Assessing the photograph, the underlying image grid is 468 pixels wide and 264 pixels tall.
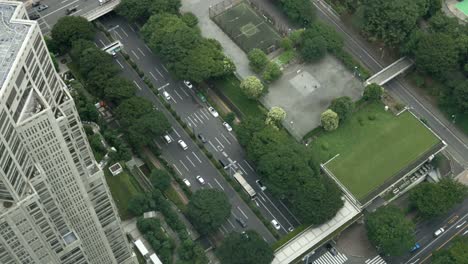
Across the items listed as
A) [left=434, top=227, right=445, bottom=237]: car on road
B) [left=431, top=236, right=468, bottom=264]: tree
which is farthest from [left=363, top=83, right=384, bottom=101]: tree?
[left=431, top=236, right=468, bottom=264]: tree

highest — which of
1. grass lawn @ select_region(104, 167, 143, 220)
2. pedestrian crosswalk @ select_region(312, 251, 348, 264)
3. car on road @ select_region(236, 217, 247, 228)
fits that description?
grass lawn @ select_region(104, 167, 143, 220)

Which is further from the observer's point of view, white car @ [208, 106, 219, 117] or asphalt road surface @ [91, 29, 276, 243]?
white car @ [208, 106, 219, 117]

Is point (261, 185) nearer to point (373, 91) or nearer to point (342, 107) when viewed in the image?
point (342, 107)

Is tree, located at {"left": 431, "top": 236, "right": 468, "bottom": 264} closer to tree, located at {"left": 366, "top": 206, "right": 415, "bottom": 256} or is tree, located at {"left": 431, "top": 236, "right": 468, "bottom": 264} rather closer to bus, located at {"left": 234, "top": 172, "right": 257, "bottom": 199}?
tree, located at {"left": 366, "top": 206, "right": 415, "bottom": 256}

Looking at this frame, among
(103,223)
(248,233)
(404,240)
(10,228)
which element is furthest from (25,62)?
(404,240)

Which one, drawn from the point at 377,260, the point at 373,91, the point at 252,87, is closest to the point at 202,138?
the point at 252,87

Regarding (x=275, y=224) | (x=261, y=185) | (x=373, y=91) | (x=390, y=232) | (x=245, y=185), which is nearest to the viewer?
(x=390, y=232)

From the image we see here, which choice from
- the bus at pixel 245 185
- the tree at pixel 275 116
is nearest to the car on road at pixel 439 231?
the bus at pixel 245 185
